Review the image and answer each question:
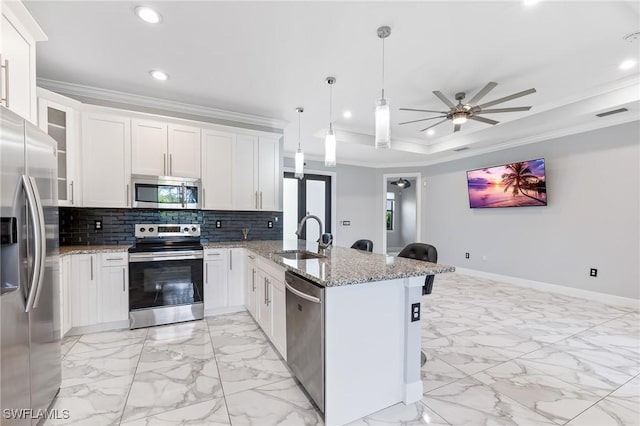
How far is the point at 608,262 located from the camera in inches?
152

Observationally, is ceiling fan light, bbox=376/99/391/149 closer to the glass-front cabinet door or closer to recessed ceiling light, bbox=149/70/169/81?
recessed ceiling light, bbox=149/70/169/81

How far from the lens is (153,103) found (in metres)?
3.51

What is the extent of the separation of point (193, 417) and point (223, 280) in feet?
6.07

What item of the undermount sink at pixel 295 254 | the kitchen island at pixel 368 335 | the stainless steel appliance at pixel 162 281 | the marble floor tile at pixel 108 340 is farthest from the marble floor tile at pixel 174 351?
the kitchen island at pixel 368 335

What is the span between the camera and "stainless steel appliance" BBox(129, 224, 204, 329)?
3016 mm

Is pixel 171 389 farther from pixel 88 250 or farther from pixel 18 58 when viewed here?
pixel 18 58

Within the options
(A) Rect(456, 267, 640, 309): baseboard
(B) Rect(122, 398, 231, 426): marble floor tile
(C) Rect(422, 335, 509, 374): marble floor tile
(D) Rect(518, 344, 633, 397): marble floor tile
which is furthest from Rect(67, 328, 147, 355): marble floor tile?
(A) Rect(456, 267, 640, 309): baseboard

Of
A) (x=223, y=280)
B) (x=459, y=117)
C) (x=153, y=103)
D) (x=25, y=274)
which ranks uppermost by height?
(x=153, y=103)

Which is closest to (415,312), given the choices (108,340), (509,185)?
(108,340)

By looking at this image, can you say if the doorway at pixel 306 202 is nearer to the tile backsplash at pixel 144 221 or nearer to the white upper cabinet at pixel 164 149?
the tile backsplash at pixel 144 221

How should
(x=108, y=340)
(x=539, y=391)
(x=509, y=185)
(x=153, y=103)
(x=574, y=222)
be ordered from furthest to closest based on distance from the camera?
(x=509, y=185) → (x=574, y=222) → (x=153, y=103) → (x=108, y=340) → (x=539, y=391)

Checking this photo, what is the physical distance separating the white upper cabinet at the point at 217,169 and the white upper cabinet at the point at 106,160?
2.74ft

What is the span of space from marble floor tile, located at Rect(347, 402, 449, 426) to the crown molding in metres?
3.77

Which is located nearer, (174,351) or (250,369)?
(250,369)
